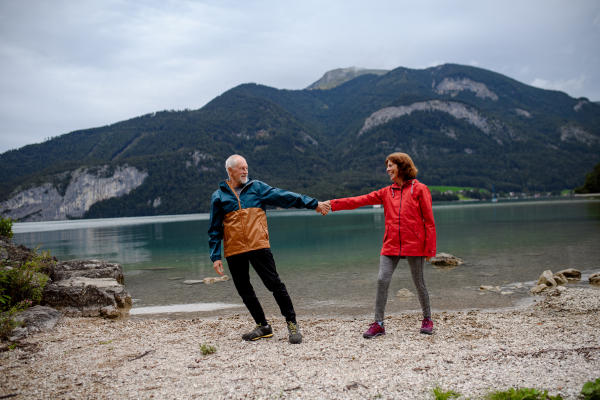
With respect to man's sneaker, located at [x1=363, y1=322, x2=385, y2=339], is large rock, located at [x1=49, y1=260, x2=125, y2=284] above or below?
below

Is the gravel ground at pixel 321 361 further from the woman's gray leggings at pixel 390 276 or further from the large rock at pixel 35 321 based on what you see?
the woman's gray leggings at pixel 390 276

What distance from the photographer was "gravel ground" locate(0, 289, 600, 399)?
11.4 feet

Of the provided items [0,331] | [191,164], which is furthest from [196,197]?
[0,331]

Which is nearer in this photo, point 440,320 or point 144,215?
point 440,320

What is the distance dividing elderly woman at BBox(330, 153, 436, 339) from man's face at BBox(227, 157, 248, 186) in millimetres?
2078

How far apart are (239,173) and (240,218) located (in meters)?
0.64

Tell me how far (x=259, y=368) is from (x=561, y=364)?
321cm

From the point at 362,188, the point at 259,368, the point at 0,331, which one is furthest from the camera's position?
the point at 362,188

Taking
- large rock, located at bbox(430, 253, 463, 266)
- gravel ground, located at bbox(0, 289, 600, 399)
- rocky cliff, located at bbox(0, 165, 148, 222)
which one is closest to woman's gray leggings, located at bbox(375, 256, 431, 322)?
gravel ground, located at bbox(0, 289, 600, 399)

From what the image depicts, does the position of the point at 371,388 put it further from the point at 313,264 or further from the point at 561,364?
the point at 313,264

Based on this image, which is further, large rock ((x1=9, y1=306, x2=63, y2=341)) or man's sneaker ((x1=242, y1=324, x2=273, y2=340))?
large rock ((x1=9, y1=306, x2=63, y2=341))

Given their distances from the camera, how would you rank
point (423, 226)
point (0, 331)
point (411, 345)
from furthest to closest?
point (0, 331) → point (423, 226) → point (411, 345)

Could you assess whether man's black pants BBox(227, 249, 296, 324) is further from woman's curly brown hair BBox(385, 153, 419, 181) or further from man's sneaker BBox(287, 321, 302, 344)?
woman's curly brown hair BBox(385, 153, 419, 181)

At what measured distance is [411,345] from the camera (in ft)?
15.5
